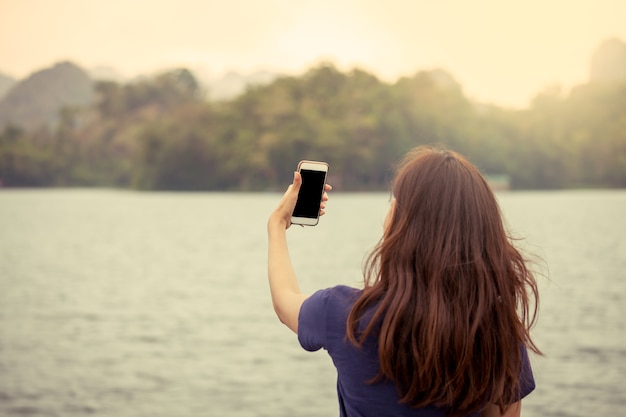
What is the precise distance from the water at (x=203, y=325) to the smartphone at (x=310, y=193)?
48cm

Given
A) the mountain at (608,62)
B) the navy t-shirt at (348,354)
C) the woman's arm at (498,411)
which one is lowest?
the woman's arm at (498,411)

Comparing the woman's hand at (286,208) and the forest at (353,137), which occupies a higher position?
the forest at (353,137)

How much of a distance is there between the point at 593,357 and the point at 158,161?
77.5 meters

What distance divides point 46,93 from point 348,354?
155 m

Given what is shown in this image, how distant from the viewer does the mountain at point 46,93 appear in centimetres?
13888

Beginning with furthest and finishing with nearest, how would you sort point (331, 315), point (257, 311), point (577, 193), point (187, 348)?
point (577, 193) → point (257, 311) → point (187, 348) → point (331, 315)

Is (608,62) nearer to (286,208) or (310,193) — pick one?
(310,193)

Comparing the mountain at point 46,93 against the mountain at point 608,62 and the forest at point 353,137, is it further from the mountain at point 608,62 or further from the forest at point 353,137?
the mountain at point 608,62

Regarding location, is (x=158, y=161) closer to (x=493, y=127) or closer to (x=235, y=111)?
(x=235, y=111)

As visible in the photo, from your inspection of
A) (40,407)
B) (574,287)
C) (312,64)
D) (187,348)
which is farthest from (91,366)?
(312,64)

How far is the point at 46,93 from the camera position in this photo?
14788 cm

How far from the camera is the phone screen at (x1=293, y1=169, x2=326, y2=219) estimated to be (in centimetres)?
184

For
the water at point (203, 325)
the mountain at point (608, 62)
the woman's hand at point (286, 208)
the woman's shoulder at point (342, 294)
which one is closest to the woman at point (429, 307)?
the woman's shoulder at point (342, 294)

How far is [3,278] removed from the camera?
94.8ft
